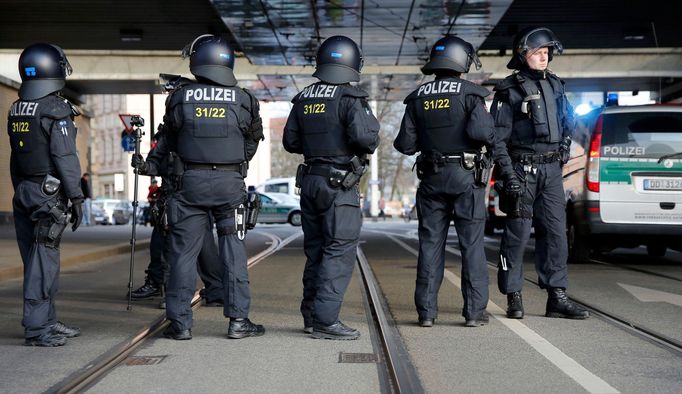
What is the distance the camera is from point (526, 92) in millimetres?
7215

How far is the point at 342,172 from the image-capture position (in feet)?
20.8

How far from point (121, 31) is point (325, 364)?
72.4ft

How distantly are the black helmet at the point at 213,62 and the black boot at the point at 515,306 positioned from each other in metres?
2.69

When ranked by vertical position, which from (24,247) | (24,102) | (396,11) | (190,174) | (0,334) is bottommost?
(0,334)

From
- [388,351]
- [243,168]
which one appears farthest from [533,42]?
[388,351]

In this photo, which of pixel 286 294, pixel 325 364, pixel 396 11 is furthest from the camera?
pixel 396 11

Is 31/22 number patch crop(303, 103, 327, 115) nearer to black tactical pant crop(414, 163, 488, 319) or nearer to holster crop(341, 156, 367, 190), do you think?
holster crop(341, 156, 367, 190)

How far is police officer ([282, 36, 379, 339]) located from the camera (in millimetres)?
6266

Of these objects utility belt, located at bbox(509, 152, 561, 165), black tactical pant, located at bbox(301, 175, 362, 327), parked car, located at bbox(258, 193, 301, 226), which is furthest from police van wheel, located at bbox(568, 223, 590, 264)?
parked car, located at bbox(258, 193, 301, 226)

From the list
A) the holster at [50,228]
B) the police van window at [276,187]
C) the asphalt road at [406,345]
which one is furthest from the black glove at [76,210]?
the police van window at [276,187]

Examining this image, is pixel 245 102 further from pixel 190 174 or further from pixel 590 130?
pixel 590 130

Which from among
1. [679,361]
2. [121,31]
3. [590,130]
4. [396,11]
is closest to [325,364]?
[679,361]

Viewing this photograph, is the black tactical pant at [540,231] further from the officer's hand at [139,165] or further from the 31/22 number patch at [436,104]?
the officer's hand at [139,165]

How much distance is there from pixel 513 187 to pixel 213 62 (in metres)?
2.41
